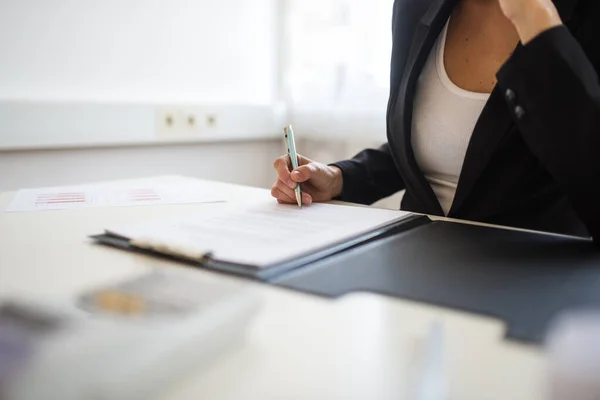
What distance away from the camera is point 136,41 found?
170 cm

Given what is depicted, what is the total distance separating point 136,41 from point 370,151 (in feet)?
2.97

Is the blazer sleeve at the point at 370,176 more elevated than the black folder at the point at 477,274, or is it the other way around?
the black folder at the point at 477,274

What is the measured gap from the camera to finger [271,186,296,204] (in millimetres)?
874

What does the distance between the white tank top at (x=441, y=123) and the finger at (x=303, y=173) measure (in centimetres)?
26

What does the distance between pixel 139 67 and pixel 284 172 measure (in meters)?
1.01

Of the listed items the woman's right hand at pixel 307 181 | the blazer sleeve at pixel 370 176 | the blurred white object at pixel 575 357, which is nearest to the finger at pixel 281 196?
the woman's right hand at pixel 307 181

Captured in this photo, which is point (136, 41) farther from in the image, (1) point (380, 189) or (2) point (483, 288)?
(2) point (483, 288)

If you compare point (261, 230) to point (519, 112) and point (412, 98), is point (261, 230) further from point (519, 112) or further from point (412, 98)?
point (412, 98)

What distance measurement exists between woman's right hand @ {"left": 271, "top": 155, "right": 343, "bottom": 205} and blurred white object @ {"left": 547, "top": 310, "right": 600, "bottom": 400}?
495 millimetres

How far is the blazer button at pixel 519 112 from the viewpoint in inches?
29.6

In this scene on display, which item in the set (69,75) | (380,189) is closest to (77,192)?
(380,189)

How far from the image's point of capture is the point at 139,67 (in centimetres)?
172

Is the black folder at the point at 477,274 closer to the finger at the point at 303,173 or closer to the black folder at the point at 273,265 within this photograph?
the black folder at the point at 273,265

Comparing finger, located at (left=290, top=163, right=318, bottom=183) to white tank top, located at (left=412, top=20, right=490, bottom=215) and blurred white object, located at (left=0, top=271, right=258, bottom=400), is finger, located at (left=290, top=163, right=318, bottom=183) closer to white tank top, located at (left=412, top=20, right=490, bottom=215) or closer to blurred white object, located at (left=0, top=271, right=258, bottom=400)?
white tank top, located at (left=412, top=20, right=490, bottom=215)
